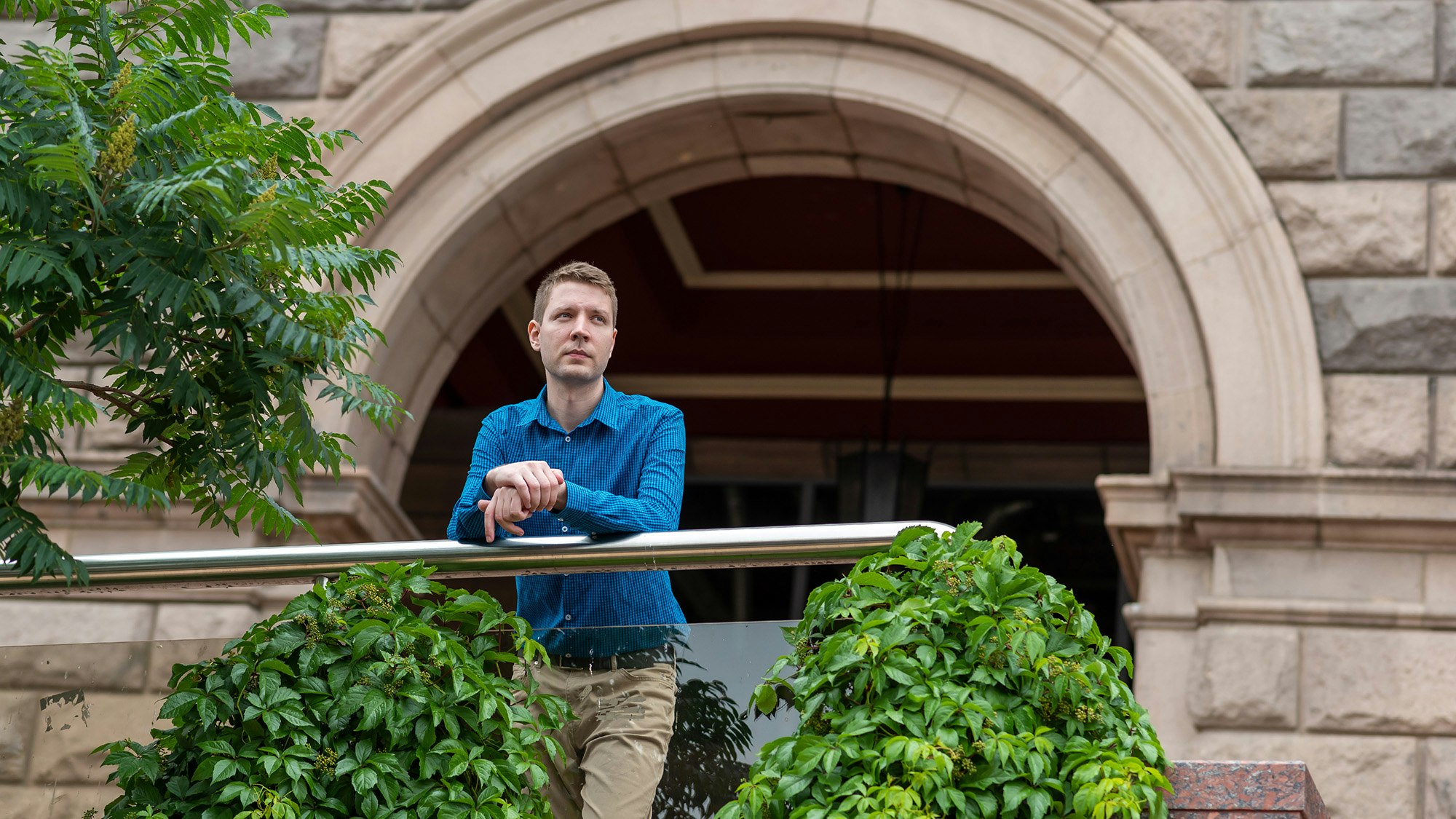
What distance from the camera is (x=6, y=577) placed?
4.22 metres

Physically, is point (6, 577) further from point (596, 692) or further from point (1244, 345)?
point (1244, 345)

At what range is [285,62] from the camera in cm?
816

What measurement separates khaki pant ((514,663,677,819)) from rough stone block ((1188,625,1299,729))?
3.43m

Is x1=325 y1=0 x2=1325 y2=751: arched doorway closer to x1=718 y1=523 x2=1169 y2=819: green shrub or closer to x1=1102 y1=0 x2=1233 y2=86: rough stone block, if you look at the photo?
x1=1102 y1=0 x2=1233 y2=86: rough stone block

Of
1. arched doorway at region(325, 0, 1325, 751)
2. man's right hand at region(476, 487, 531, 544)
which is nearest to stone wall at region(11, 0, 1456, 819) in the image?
arched doorway at region(325, 0, 1325, 751)

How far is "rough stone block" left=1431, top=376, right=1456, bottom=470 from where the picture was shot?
22.7 feet

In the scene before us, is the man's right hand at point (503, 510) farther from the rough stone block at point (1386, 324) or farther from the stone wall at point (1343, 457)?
the rough stone block at point (1386, 324)

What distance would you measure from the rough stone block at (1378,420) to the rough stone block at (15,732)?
512cm

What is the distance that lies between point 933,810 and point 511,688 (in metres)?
1.07

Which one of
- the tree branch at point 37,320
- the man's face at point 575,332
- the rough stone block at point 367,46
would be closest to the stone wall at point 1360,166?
the rough stone block at point 367,46

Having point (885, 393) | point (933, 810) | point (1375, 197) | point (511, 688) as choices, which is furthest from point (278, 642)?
point (885, 393)

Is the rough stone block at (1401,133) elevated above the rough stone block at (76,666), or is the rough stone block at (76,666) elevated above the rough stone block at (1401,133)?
the rough stone block at (1401,133)

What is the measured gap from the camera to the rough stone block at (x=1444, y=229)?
715 cm

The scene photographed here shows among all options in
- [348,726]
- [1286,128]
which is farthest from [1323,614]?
[348,726]
